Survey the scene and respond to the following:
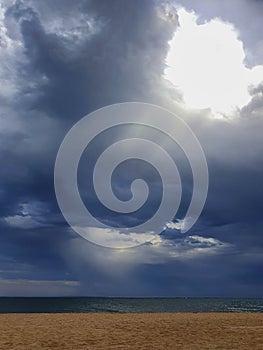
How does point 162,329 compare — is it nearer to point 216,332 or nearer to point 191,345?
point 216,332


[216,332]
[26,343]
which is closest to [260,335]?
[216,332]

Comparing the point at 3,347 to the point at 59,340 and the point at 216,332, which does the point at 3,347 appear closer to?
the point at 59,340

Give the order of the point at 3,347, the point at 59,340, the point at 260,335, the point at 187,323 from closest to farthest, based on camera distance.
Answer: the point at 3,347 < the point at 59,340 < the point at 260,335 < the point at 187,323

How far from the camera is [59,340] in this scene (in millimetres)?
23734

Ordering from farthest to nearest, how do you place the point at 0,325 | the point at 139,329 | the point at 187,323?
1. the point at 187,323
2. the point at 0,325
3. the point at 139,329

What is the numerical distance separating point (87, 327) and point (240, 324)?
1195 cm

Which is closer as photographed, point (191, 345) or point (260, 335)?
point (191, 345)

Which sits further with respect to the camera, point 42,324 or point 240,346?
point 42,324

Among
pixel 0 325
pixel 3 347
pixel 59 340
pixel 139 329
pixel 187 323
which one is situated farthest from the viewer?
pixel 187 323

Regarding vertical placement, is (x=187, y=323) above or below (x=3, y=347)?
above

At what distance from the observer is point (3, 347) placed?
21219mm

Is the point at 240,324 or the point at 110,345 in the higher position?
the point at 240,324

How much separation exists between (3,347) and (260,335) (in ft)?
50.3

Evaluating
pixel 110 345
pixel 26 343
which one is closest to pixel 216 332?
pixel 110 345
